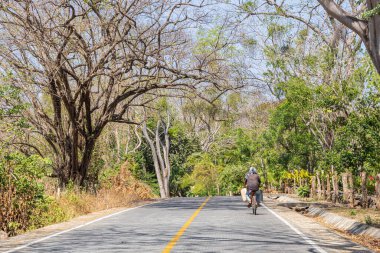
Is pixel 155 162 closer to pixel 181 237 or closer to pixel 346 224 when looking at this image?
pixel 346 224

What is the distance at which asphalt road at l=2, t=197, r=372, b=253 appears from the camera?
460 inches

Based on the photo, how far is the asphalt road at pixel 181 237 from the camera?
38.3ft

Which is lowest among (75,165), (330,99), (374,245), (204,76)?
(374,245)

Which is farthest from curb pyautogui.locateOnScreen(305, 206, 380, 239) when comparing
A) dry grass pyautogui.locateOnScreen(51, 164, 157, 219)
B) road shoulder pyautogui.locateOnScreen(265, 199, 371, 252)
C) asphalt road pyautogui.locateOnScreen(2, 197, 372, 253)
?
dry grass pyautogui.locateOnScreen(51, 164, 157, 219)

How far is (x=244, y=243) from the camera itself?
40.5 ft

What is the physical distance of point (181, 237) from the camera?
1355 centimetres

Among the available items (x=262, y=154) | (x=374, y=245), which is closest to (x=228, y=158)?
(x=262, y=154)

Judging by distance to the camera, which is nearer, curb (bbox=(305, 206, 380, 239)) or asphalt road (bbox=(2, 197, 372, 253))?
asphalt road (bbox=(2, 197, 372, 253))

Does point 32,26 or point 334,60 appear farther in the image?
point 334,60

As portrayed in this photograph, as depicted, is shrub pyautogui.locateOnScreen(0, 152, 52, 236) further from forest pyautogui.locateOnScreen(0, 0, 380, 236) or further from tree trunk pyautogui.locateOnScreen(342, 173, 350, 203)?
tree trunk pyautogui.locateOnScreen(342, 173, 350, 203)

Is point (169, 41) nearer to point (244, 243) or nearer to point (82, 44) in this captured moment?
point (82, 44)

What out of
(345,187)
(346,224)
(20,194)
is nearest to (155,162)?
(345,187)

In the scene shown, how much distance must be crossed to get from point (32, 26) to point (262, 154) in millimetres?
30511

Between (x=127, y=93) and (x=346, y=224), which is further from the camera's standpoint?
(x=127, y=93)
